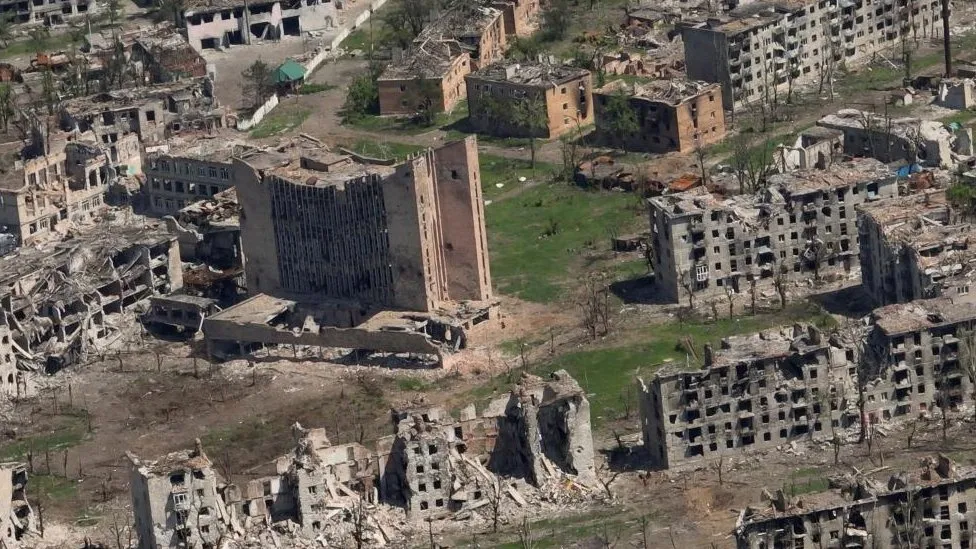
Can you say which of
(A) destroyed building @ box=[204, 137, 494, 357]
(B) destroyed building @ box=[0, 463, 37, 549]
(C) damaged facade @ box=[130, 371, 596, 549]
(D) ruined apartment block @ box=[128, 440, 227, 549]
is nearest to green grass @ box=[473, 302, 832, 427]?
(C) damaged facade @ box=[130, 371, 596, 549]

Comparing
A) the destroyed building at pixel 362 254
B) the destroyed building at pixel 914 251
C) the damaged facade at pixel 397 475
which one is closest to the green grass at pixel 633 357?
the destroyed building at pixel 914 251

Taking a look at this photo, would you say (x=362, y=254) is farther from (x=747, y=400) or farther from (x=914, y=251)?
(x=747, y=400)

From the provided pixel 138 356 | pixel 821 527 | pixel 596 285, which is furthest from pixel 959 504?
pixel 138 356

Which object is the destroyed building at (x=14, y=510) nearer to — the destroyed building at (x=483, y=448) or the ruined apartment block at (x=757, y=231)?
the destroyed building at (x=483, y=448)

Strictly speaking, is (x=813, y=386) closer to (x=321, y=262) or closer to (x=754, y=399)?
(x=754, y=399)

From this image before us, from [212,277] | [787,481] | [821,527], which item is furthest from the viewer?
[212,277]

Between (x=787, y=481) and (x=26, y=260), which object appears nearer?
(x=787, y=481)

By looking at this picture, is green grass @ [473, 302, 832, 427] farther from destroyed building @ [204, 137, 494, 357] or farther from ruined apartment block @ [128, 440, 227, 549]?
ruined apartment block @ [128, 440, 227, 549]

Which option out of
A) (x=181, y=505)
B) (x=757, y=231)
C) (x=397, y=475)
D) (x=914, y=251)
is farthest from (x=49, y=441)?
(x=914, y=251)
